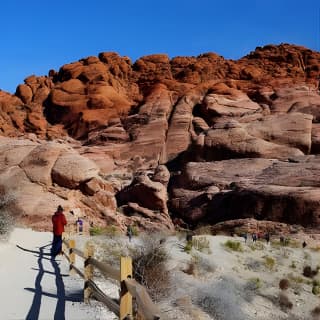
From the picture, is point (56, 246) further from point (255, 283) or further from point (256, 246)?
point (256, 246)

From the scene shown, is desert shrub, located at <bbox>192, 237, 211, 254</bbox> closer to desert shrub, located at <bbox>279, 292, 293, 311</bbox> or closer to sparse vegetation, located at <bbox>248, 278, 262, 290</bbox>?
sparse vegetation, located at <bbox>248, 278, 262, 290</bbox>

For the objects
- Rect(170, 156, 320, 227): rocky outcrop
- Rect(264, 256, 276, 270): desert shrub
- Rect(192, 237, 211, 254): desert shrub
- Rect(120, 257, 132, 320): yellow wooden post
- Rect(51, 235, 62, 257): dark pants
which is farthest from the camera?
Rect(170, 156, 320, 227): rocky outcrop

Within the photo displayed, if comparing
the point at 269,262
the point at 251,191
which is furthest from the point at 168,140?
the point at 269,262

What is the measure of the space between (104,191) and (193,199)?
1222cm

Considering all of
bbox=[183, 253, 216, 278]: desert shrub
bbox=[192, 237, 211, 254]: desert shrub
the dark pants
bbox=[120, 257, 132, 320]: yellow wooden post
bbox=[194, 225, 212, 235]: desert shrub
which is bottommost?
bbox=[194, 225, 212, 235]: desert shrub

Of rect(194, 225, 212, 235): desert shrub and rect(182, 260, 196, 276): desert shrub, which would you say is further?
rect(194, 225, 212, 235): desert shrub

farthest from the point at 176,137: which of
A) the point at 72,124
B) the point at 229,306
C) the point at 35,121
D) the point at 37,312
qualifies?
Answer: the point at 37,312

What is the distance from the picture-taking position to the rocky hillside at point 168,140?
35.7 metres

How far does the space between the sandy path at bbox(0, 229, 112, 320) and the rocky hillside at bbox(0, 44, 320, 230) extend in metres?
15.8

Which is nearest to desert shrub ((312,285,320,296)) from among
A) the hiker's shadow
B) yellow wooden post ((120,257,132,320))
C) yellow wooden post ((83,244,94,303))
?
the hiker's shadow

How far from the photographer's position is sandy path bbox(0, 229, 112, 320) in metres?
8.48

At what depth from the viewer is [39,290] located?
10.5m

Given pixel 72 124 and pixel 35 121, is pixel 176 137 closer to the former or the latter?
pixel 72 124

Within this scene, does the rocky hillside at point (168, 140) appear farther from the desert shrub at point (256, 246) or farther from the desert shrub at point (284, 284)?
the desert shrub at point (284, 284)
